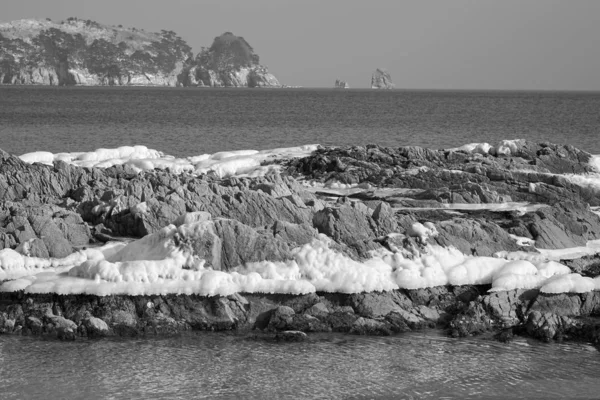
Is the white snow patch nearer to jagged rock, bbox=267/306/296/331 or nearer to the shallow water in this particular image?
jagged rock, bbox=267/306/296/331

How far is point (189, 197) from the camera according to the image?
2409cm

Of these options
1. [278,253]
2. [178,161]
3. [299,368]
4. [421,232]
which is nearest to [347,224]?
[421,232]

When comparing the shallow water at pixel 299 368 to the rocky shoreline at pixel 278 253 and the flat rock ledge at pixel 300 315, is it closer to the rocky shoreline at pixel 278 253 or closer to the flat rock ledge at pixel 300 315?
the flat rock ledge at pixel 300 315

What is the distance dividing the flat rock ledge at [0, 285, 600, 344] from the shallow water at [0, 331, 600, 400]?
0.32 metres

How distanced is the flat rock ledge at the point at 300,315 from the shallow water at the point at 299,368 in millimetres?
320

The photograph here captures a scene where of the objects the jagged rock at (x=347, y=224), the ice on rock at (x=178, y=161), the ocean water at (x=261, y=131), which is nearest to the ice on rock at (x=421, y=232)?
the jagged rock at (x=347, y=224)

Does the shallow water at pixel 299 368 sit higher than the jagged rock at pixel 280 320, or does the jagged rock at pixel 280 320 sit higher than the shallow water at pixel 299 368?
the jagged rock at pixel 280 320

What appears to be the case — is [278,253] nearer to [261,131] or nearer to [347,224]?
[347,224]

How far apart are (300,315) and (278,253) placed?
1.58m

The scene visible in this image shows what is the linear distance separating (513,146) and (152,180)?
17523 millimetres

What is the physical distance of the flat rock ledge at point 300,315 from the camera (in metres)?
18.8

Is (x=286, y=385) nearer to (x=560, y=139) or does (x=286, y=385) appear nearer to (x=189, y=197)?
(x=189, y=197)

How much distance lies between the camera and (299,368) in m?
17.2

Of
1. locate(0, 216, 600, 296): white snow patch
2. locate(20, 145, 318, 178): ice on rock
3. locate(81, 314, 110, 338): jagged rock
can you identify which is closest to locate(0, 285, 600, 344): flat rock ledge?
locate(81, 314, 110, 338): jagged rock
